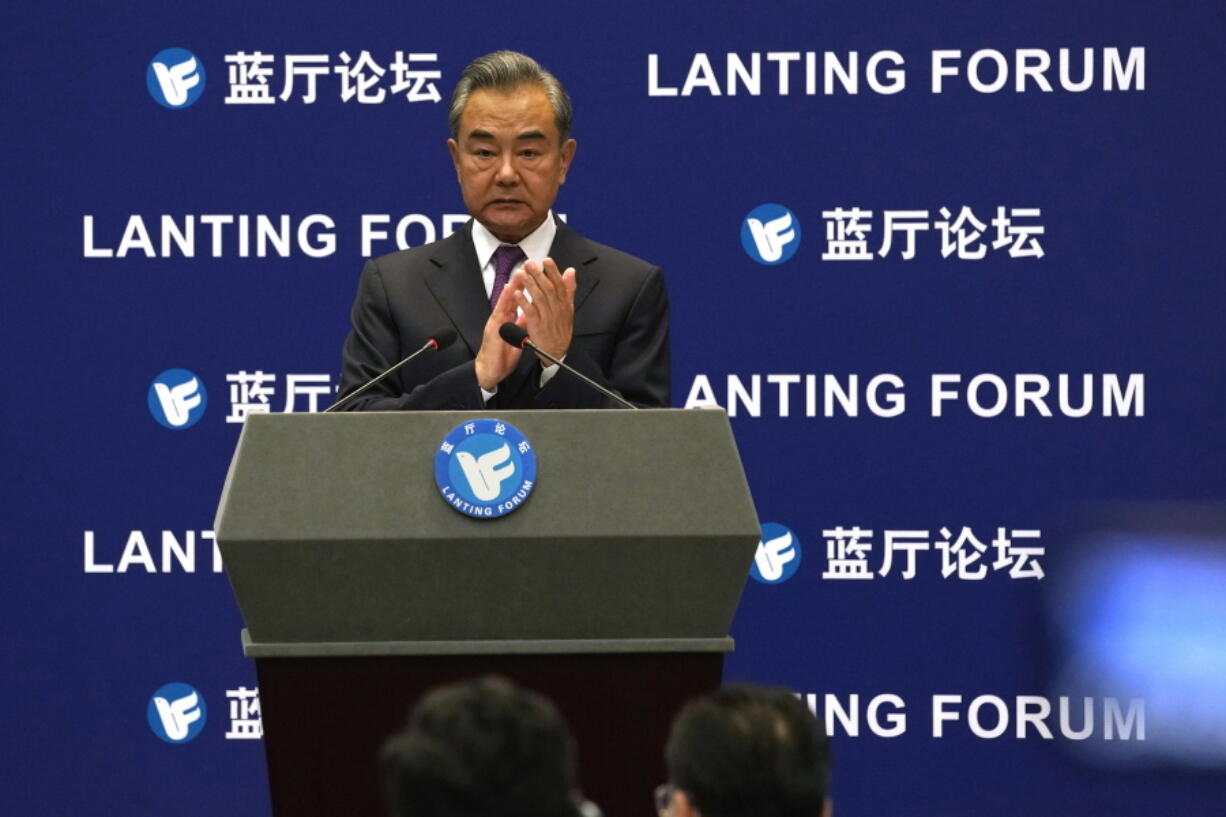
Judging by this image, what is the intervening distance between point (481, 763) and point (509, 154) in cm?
167

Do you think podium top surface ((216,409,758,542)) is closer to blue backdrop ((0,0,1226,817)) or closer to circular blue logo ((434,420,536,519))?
circular blue logo ((434,420,536,519))

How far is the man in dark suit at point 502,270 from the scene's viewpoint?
2689 millimetres

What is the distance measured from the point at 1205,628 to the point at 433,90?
6.76 feet

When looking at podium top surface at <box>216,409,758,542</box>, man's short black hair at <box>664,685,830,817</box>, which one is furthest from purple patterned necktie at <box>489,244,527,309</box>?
man's short black hair at <box>664,685,830,817</box>

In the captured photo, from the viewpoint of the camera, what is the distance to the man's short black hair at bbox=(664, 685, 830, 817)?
1429 mm

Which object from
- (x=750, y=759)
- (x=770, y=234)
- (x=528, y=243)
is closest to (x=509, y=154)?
(x=528, y=243)

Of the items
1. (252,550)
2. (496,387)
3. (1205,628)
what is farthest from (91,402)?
(1205,628)

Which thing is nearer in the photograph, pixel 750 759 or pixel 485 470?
pixel 750 759

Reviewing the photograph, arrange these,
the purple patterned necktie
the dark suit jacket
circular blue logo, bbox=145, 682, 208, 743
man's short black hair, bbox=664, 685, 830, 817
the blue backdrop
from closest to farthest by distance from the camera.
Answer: man's short black hair, bbox=664, 685, 830, 817
the dark suit jacket
the purple patterned necktie
the blue backdrop
circular blue logo, bbox=145, 682, 208, 743

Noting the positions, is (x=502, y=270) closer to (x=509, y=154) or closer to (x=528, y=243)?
(x=528, y=243)

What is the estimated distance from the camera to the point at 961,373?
3871 mm

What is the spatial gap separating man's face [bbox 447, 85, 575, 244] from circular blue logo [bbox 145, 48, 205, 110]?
1.45 meters

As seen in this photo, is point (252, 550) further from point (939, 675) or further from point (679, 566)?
point (939, 675)

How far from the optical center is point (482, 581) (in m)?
2.03
